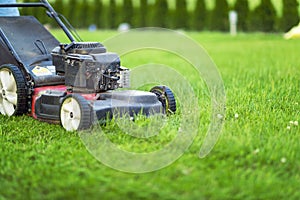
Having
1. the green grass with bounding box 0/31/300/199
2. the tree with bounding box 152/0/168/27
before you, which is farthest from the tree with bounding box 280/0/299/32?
the green grass with bounding box 0/31/300/199

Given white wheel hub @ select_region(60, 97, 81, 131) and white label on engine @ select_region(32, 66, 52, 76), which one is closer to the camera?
white wheel hub @ select_region(60, 97, 81, 131)

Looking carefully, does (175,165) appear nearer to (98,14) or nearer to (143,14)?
(143,14)

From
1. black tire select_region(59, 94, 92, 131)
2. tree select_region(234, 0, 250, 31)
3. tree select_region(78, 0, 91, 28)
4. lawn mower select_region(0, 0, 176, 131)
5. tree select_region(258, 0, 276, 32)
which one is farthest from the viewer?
tree select_region(78, 0, 91, 28)

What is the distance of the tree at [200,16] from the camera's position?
17.4 meters

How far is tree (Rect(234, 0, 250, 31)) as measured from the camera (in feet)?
55.9

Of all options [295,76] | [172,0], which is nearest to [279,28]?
[172,0]

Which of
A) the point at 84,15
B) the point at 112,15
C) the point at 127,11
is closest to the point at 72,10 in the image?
the point at 84,15

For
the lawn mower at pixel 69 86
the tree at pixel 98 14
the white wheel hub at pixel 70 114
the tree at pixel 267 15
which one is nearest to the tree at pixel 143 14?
the tree at pixel 98 14

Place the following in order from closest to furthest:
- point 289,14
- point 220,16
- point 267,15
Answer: point 289,14, point 267,15, point 220,16

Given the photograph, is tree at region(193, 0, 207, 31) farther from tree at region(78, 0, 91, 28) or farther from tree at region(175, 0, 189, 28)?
tree at region(78, 0, 91, 28)

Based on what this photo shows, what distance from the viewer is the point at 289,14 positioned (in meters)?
16.1

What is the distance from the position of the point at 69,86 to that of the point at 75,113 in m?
0.40

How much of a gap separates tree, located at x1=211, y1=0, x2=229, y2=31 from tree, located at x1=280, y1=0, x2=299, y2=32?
1803 millimetres

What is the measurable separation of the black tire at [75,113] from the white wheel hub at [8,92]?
2.14 ft
